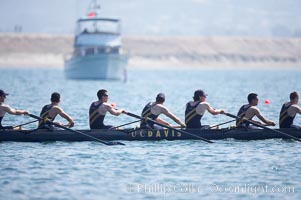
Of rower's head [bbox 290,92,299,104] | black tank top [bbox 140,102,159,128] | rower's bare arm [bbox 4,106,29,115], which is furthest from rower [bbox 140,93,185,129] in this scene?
rower's bare arm [bbox 4,106,29,115]

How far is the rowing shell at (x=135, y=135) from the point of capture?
25.9 meters

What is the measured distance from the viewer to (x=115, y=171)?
22.0m

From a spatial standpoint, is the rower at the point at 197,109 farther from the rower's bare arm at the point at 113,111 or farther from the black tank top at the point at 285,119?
the black tank top at the point at 285,119

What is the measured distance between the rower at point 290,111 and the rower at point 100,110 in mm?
5240

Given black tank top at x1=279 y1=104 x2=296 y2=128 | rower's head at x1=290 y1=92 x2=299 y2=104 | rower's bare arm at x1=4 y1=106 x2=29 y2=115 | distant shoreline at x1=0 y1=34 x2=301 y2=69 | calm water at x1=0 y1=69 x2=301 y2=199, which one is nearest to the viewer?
calm water at x1=0 y1=69 x2=301 y2=199

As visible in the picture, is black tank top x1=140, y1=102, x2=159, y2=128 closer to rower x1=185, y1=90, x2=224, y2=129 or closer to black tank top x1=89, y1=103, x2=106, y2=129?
rower x1=185, y1=90, x2=224, y2=129

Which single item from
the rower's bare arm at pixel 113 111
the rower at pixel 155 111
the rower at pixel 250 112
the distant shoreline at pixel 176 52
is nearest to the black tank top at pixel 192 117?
the rower at pixel 155 111

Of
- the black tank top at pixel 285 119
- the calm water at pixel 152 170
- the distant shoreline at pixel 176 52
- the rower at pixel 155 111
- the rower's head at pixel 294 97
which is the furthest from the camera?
the distant shoreline at pixel 176 52

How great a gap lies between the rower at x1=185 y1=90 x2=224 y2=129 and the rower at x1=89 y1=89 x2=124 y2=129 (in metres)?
2.23

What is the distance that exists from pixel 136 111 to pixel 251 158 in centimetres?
1836

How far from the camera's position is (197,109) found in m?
26.4

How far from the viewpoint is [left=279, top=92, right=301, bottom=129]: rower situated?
1051 inches

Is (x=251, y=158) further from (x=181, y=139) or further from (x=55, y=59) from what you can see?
(x=55, y=59)

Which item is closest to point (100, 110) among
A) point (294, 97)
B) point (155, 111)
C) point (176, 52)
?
point (155, 111)
